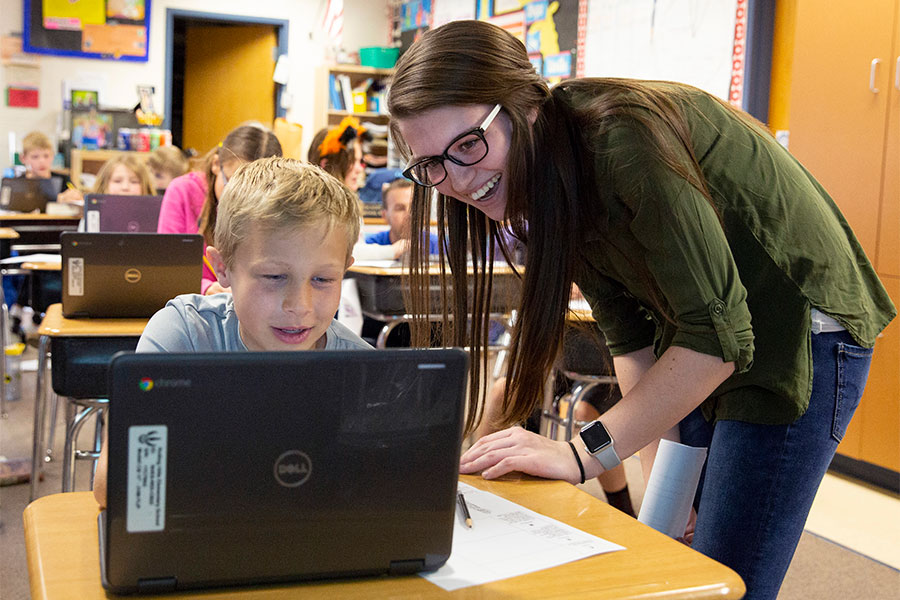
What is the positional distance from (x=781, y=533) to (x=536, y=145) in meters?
0.59

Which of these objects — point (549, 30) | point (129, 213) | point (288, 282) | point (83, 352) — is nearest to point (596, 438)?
point (288, 282)

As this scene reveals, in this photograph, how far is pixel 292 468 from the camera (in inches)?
28.5

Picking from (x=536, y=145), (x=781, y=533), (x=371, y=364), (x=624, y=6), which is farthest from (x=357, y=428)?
(x=624, y=6)

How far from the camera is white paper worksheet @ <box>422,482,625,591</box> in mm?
799

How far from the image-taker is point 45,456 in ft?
11.0

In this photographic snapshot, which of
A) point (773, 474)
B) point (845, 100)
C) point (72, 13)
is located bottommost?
point (773, 474)

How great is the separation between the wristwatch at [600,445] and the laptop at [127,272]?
1.59m

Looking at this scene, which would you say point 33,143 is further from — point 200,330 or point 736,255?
point 736,255

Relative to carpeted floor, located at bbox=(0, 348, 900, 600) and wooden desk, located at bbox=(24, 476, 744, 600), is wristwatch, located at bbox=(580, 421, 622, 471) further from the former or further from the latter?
carpeted floor, located at bbox=(0, 348, 900, 600)

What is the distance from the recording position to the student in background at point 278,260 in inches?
46.9

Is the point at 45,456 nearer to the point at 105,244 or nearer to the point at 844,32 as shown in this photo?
the point at 105,244

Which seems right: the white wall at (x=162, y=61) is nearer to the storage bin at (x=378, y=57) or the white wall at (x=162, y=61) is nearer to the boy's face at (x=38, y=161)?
the storage bin at (x=378, y=57)

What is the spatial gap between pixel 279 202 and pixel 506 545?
1.81ft

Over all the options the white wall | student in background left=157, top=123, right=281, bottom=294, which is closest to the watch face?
student in background left=157, top=123, right=281, bottom=294
